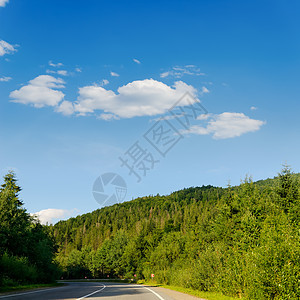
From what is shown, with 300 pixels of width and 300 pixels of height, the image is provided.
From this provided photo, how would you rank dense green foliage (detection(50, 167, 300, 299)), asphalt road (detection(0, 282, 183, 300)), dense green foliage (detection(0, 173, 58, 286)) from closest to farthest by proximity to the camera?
dense green foliage (detection(50, 167, 300, 299)), asphalt road (detection(0, 282, 183, 300)), dense green foliage (detection(0, 173, 58, 286))

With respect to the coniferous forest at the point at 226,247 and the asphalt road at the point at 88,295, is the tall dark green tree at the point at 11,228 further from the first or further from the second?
the asphalt road at the point at 88,295

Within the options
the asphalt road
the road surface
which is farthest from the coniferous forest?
the asphalt road

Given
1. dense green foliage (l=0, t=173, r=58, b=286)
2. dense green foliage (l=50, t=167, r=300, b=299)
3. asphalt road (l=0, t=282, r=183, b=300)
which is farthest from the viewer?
dense green foliage (l=0, t=173, r=58, b=286)

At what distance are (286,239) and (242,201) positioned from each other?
29.8 m

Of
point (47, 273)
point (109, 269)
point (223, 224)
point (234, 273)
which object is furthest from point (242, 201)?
point (109, 269)

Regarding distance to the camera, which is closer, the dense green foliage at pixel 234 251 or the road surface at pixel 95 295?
the dense green foliage at pixel 234 251

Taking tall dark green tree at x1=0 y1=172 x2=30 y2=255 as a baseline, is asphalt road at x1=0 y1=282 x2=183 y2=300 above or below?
below

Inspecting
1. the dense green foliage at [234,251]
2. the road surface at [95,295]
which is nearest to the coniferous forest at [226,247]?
the dense green foliage at [234,251]

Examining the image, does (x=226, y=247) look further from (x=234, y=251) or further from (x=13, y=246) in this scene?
(x=13, y=246)

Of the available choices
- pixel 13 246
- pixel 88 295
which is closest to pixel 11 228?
pixel 13 246

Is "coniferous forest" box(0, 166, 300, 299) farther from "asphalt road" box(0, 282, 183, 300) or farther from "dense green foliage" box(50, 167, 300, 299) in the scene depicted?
"asphalt road" box(0, 282, 183, 300)

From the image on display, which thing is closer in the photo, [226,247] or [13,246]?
[13,246]

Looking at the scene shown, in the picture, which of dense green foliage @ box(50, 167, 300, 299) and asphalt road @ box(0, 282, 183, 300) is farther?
asphalt road @ box(0, 282, 183, 300)

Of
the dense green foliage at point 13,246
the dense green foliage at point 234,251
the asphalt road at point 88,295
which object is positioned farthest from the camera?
the dense green foliage at point 13,246
